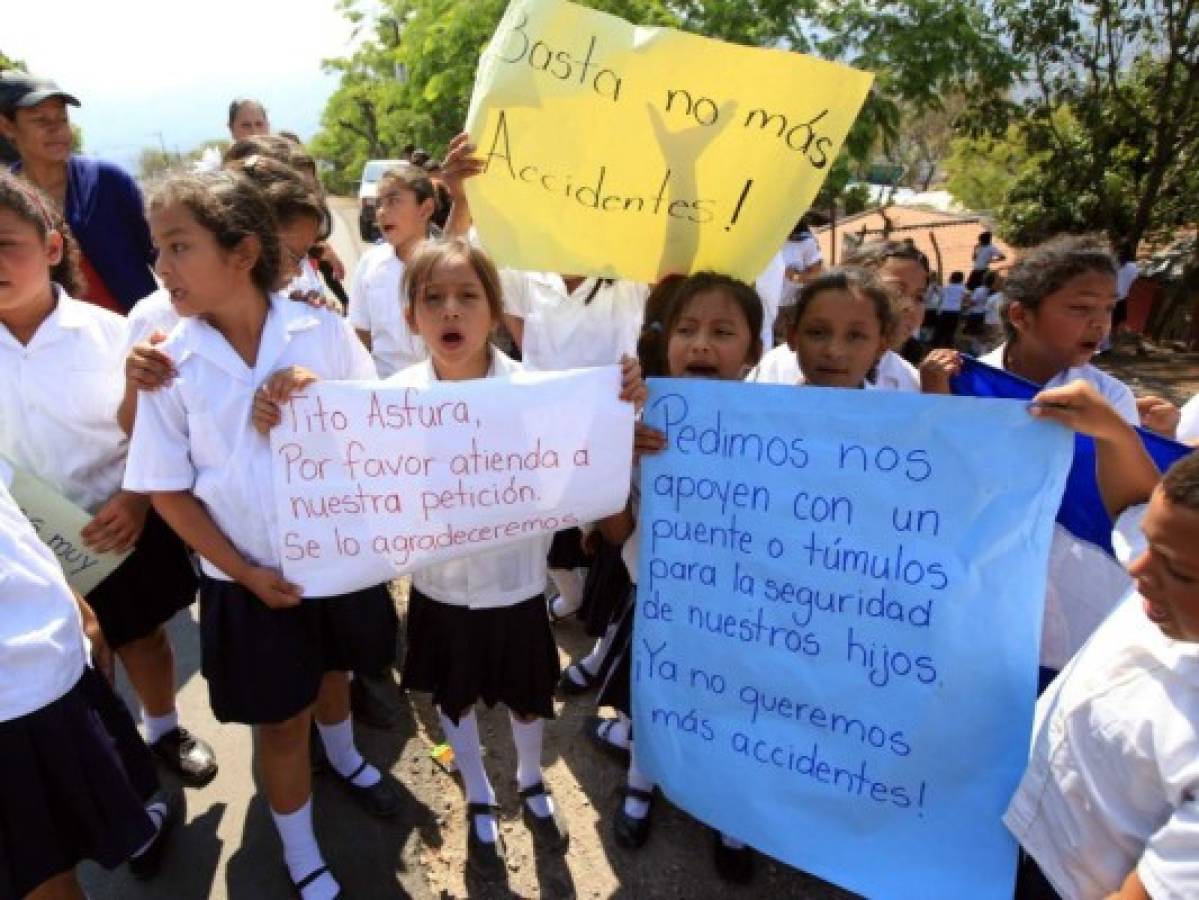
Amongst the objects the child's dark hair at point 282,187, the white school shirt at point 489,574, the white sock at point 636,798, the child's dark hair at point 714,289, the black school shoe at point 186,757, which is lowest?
the black school shoe at point 186,757

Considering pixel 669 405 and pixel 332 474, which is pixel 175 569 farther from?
→ pixel 669 405

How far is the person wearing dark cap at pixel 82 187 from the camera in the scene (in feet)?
9.83

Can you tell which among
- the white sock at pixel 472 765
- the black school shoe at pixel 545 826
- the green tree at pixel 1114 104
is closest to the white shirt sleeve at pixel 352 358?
the white sock at pixel 472 765

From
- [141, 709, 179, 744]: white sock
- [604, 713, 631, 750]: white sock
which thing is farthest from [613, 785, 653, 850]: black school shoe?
[141, 709, 179, 744]: white sock

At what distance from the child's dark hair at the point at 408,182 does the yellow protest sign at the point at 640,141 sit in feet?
5.09

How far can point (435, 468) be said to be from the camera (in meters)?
1.95

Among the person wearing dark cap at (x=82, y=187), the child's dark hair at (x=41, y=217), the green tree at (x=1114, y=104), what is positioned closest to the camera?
the child's dark hair at (x=41, y=217)

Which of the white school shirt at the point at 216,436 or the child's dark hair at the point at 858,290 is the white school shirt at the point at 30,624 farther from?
the child's dark hair at the point at 858,290

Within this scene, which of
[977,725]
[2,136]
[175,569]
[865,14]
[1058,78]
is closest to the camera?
[977,725]

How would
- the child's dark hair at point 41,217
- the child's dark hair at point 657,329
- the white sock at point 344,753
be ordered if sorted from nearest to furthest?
the child's dark hair at point 41,217, the child's dark hair at point 657,329, the white sock at point 344,753

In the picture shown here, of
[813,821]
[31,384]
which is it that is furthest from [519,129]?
[813,821]

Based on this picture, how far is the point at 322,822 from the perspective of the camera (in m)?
2.56

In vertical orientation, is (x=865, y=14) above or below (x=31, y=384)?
above

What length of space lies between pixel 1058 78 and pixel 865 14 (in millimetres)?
5870
